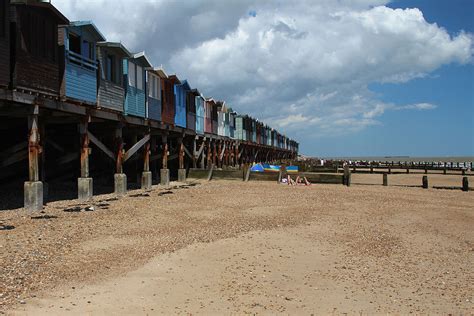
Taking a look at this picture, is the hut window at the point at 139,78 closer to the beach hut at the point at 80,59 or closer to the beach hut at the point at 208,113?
the beach hut at the point at 80,59

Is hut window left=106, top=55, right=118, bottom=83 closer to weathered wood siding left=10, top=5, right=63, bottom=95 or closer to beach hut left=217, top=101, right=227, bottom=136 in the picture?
weathered wood siding left=10, top=5, right=63, bottom=95

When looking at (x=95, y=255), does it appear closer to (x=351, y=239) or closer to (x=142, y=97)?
(x=351, y=239)

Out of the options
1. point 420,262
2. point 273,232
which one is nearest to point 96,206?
point 273,232

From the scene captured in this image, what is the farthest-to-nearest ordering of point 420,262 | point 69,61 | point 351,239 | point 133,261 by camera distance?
1. point 69,61
2. point 351,239
3. point 420,262
4. point 133,261

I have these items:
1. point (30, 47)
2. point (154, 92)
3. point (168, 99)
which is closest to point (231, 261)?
point (30, 47)

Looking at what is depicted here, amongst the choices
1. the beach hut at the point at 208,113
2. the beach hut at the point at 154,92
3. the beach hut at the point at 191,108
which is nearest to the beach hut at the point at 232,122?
the beach hut at the point at 208,113

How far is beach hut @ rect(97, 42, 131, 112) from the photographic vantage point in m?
15.8

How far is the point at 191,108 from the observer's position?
1098 inches

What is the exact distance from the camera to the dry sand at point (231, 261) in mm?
5777

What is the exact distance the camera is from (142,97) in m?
19.4

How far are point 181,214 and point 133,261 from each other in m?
5.01

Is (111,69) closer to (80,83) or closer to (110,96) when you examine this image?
(110,96)

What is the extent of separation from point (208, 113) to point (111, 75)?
16192 mm

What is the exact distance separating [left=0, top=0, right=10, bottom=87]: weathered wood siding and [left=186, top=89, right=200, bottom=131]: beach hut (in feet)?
51.6
